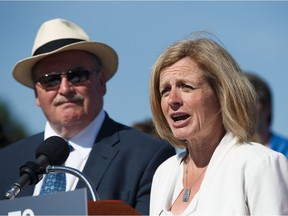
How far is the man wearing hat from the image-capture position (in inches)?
227

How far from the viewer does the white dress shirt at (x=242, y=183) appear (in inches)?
162

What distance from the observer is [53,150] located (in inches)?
174

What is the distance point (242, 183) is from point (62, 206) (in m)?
1.11

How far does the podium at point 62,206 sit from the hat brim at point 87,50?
2.75 metres

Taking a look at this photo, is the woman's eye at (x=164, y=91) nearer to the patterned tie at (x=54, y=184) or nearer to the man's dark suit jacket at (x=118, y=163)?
the man's dark suit jacket at (x=118, y=163)

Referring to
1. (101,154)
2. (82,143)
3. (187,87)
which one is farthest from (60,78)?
(187,87)

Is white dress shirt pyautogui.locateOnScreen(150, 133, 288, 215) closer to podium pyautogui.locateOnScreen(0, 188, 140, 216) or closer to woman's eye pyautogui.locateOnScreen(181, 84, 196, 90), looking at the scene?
woman's eye pyautogui.locateOnScreen(181, 84, 196, 90)

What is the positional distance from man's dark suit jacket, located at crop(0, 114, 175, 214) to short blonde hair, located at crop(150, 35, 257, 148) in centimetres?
104

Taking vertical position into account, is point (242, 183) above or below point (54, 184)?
above

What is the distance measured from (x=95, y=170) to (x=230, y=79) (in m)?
1.65

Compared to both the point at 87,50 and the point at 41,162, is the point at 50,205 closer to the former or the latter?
the point at 41,162

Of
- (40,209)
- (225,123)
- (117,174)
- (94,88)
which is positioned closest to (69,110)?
(94,88)

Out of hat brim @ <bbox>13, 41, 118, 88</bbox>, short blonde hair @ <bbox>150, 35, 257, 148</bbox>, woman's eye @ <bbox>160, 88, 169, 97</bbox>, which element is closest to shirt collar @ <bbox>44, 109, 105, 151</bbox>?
hat brim @ <bbox>13, 41, 118, 88</bbox>

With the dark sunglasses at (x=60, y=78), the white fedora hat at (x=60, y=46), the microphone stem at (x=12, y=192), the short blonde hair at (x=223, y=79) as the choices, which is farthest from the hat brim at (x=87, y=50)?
the microphone stem at (x=12, y=192)
